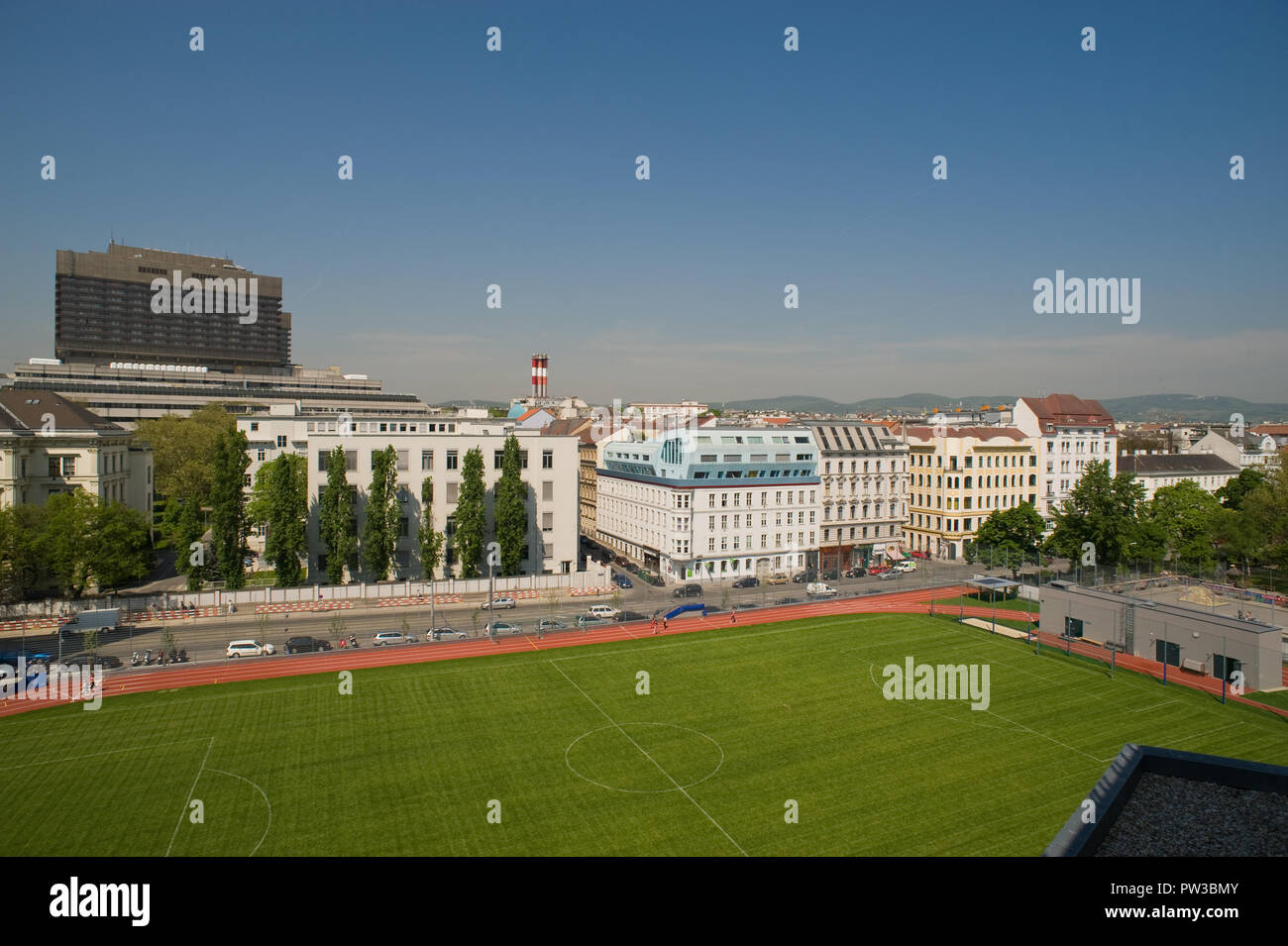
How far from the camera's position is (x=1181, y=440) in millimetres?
121938

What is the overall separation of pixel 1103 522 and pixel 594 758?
144ft

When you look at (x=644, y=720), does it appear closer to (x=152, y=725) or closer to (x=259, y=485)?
(x=152, y=725)

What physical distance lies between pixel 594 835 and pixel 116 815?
41.2 ft

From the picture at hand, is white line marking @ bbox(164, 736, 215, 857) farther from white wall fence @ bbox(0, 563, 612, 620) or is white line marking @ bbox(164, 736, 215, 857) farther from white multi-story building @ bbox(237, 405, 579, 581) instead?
white multi-story building @ bbox(237, 405, 579, 581)

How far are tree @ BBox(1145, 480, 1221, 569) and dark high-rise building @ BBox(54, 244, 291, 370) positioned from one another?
12292 centimetres

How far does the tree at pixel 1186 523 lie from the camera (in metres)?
54.3

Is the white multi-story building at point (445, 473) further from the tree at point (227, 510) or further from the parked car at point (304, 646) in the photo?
the parked car at point (304, 646)

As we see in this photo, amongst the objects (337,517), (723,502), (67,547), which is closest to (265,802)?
(337,517)

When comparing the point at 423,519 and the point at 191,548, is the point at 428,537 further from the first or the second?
the point at 191,548

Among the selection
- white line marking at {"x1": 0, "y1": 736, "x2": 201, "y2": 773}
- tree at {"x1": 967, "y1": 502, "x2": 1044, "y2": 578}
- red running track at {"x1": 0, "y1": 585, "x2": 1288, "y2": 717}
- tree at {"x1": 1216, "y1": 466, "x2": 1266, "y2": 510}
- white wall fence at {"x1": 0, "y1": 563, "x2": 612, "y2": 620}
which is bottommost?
white line marking at {"x1": 0, "y1": 736, "x2": 201, "y2": 773}

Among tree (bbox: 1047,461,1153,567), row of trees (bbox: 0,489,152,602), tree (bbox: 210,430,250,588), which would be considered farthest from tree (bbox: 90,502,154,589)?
Result: tree (bbox: 1047,461,1153,567)

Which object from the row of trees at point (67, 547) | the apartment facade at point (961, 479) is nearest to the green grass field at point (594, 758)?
the row of trees at point (67, 547)

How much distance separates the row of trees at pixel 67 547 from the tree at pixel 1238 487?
83.7 meters

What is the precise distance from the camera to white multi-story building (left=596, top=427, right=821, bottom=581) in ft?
176
